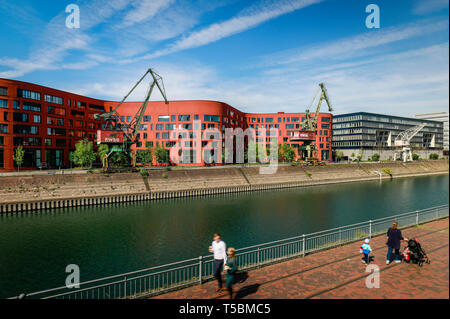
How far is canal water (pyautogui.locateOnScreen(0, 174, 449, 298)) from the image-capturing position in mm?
20031

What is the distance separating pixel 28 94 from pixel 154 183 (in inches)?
1544

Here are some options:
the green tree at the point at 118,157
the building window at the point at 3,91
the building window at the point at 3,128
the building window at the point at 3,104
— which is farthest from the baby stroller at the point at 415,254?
the building window at the point at 3,91

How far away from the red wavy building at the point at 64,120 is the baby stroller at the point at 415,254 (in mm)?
70919

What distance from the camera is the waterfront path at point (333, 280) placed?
10016 mm

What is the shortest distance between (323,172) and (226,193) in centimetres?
3693

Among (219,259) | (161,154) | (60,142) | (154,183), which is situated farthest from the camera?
(161,154)

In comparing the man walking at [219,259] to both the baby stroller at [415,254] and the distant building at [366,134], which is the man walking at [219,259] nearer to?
the baby stroller at [415,254]

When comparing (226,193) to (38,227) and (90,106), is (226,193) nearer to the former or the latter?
(38,227)

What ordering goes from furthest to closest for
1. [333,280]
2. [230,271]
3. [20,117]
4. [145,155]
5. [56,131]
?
[145,155], [56,131], [20,117], [333,280], [230,271]

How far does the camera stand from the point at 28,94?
204 ft

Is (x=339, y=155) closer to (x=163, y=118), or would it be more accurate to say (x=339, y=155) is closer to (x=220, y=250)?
(x=163, y=118)

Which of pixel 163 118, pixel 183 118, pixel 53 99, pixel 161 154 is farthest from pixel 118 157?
pixel 183 118
